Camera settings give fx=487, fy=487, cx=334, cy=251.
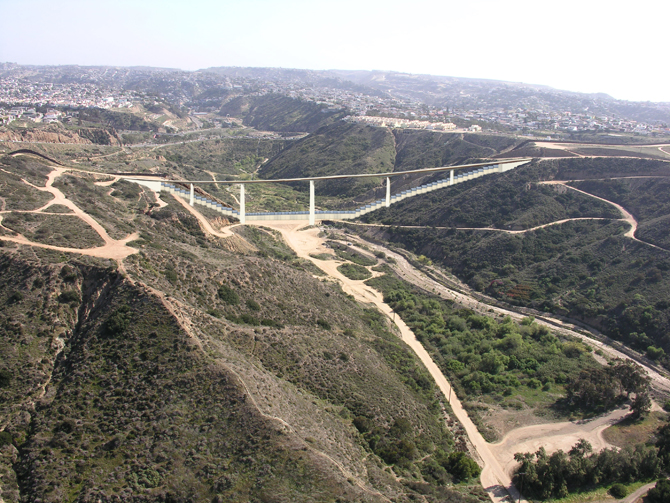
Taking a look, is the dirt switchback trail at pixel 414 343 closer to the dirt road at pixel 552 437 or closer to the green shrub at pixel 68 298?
the dirt road at pixel 552 437

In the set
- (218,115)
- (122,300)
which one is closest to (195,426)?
(122,300)

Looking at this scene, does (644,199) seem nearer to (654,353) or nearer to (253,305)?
(654,353)

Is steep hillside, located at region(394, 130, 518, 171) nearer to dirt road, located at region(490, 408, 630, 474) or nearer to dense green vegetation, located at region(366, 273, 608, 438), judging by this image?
dense green vegetation, located at region(366, 273, 608, 438)

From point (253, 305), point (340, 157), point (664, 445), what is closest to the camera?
point (664, 445)

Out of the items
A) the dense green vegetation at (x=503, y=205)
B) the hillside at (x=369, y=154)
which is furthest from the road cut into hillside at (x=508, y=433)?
the hillside at (x=369, y=154)

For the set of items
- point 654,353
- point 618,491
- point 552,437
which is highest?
point 618,491

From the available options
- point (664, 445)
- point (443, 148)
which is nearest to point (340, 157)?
point (443, 148)
